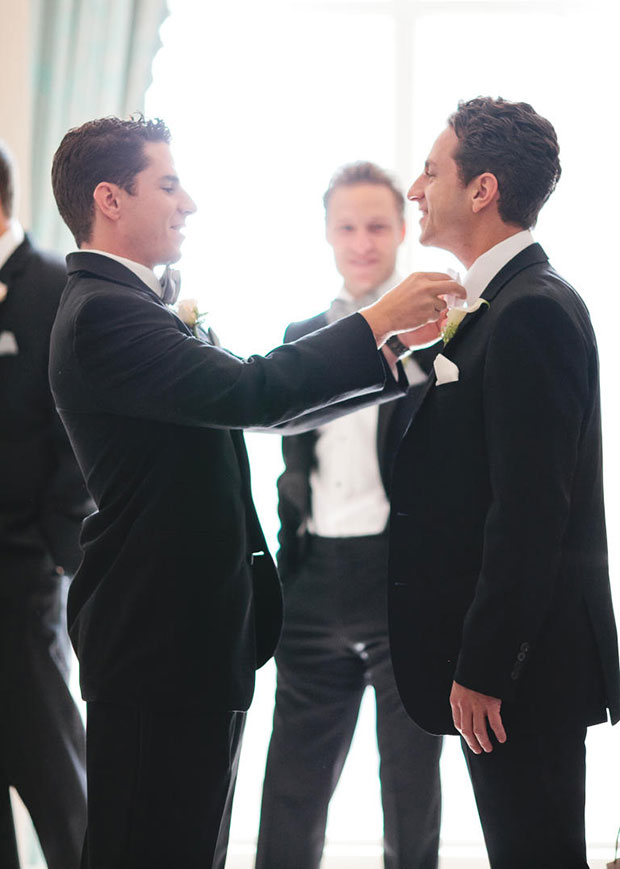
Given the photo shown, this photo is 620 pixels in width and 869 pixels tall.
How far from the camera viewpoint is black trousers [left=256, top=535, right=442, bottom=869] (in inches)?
82.4

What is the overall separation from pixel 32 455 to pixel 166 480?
701 mm

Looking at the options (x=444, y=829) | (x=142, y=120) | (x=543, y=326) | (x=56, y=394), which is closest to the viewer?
(x=543, y=326)

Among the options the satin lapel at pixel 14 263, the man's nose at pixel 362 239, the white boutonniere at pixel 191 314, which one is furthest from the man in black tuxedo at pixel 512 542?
the satin lapel at pixel 14 263

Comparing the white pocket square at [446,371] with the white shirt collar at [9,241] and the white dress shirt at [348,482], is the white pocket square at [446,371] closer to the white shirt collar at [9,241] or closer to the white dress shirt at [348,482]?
the white dress shirt at [348,482]

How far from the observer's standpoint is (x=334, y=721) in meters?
2.14

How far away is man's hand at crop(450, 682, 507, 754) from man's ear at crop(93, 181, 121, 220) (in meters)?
0.98

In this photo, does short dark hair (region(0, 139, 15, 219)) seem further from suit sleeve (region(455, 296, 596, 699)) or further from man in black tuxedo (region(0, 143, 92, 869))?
suit sleeve (region(455, 296, 596, 699))

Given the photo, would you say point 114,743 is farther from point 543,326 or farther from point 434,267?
point 434,267

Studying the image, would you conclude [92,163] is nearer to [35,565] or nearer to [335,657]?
[35,565]

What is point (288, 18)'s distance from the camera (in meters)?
3.05

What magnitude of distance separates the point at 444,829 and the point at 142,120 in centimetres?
231

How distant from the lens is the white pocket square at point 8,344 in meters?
2.10

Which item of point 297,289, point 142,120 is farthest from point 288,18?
point 142,120

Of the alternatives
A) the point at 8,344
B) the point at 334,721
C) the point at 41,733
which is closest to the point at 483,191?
the point at 8,344
